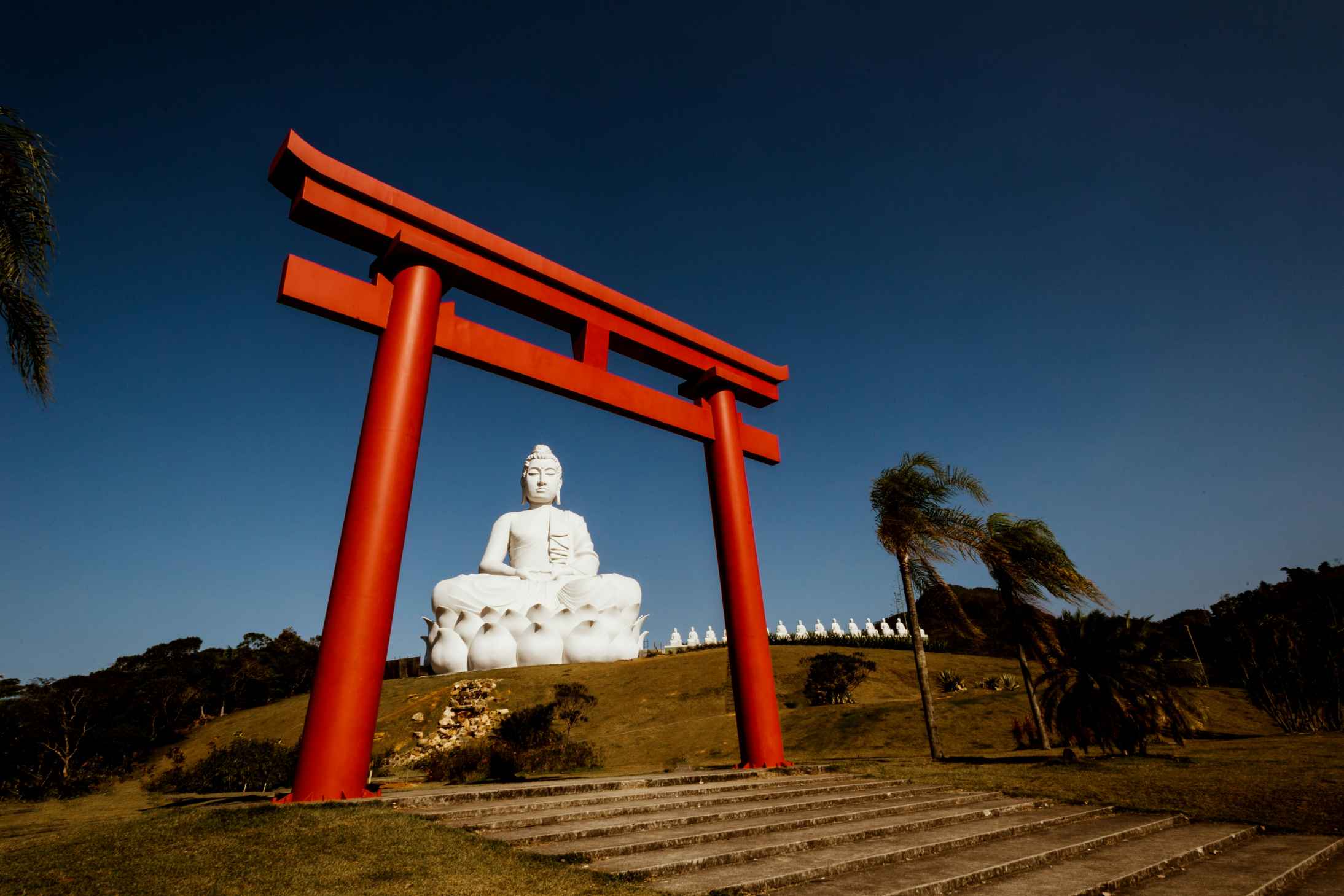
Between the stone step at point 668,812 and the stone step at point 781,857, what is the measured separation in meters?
0.60

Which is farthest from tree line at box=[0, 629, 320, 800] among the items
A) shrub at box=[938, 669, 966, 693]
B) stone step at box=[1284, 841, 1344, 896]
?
shrub at box=[938, 669, 966, 693]

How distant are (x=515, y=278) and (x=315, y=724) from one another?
4732mm

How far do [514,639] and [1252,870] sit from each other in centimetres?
2225

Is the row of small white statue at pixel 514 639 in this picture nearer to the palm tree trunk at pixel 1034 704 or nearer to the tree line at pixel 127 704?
the tree line at pixel 127 704

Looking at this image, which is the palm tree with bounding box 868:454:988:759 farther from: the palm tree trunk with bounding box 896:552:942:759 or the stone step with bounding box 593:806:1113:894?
the stone step with bounding box 593:806:1113:894

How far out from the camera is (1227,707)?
16.9 metres

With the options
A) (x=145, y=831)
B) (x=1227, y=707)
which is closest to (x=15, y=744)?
(x=145, y=831)

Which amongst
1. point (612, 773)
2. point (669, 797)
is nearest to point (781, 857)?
point (669, 797)

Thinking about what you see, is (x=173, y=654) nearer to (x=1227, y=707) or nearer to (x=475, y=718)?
(x=475, y=718)

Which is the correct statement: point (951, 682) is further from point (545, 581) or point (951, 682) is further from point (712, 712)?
point (545, 581)

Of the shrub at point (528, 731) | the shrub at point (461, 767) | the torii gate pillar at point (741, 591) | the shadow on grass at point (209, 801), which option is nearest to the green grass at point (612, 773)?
the shadow on grass at point (209, 801)

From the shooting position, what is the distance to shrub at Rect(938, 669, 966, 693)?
2228cm

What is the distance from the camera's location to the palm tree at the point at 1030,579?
39.2ft

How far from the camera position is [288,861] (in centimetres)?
377
